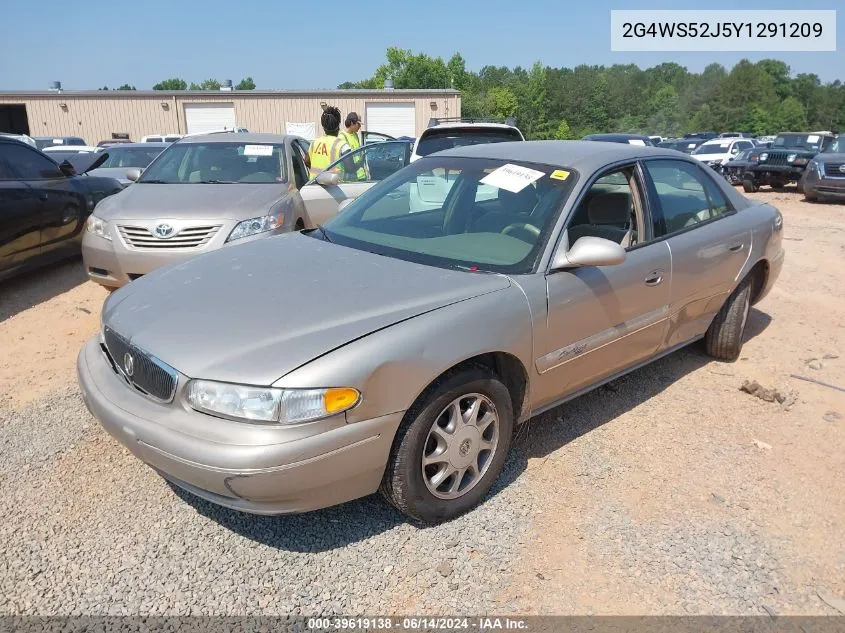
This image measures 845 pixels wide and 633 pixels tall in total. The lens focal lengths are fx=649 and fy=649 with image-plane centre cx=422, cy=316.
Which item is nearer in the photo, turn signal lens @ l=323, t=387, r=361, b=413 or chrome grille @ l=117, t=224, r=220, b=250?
turn signal lens @ l=323, t=387, r=361, b=413

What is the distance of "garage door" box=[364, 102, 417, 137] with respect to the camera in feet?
116

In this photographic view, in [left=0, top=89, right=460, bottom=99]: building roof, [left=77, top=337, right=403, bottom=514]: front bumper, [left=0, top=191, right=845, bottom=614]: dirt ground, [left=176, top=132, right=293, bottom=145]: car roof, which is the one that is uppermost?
[left=0, top=89, right=460, bottom=99]: building roof

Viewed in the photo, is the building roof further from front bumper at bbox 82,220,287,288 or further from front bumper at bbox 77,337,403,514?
front bumper at bbox 77,337,403,514

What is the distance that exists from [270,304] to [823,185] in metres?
15.2

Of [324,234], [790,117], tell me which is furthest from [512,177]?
[790,117]

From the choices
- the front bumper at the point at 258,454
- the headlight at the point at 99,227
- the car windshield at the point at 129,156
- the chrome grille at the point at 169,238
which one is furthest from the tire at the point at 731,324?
the car windshield at the point at 129,156

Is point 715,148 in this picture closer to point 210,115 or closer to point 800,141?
point 800,141

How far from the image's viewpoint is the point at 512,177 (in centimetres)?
347

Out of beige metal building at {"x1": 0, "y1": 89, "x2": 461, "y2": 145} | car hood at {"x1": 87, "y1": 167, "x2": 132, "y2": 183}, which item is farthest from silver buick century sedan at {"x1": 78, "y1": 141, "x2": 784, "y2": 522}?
beige metal building at {"x1": 0, "y1": 89, "x2": 461, "y2": 145}

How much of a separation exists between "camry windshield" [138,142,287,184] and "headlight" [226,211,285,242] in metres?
0.93

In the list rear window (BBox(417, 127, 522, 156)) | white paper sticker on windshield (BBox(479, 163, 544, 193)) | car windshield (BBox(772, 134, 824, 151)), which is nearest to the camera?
white paper sticker on windshield (BBox(479, 163, 544, 193))

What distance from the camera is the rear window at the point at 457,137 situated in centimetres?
805

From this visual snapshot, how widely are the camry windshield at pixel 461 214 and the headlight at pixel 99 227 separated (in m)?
2.69

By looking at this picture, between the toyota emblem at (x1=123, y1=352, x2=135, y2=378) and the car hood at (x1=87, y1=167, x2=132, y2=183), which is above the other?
the car hood at (x1=87, y1=167, x2=132, y2=183)
